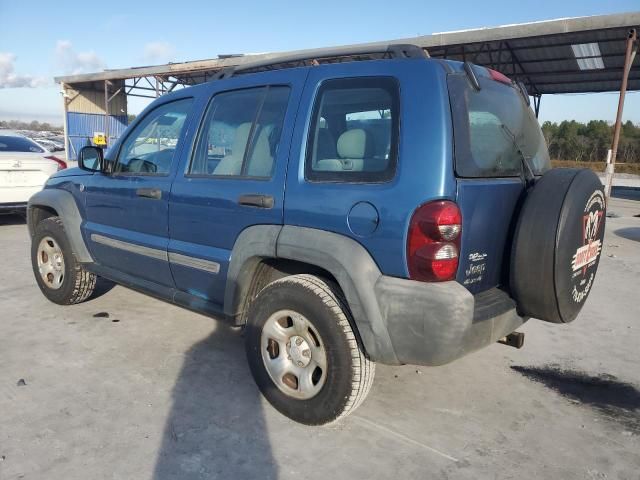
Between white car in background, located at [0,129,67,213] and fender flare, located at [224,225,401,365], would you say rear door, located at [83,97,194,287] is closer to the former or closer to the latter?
fender flare, located at [224,225,401,365]

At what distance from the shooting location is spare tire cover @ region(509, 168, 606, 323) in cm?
250

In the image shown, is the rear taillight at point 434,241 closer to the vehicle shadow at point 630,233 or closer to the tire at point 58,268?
the tire at point 58,268

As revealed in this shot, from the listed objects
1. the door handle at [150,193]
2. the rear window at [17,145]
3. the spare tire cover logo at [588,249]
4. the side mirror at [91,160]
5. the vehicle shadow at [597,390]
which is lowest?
the vehicle shadow at [597,390]

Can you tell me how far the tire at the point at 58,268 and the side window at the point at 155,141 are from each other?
984 mm

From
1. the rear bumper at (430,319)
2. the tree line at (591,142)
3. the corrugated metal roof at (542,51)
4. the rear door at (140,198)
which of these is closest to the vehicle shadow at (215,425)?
the rear door at (140,198)

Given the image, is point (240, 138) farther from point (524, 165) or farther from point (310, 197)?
point (524, 165)

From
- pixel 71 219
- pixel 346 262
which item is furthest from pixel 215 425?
pixel 71 219

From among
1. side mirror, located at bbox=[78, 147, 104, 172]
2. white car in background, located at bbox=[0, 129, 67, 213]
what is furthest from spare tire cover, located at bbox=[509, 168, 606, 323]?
white car in background, located at bbox=[0, 129, 67, 213]

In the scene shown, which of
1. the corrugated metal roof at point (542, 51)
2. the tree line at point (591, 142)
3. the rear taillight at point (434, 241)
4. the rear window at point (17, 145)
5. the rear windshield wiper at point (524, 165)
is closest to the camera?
the rear taillight at point (434, 241)

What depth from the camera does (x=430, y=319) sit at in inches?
91.4

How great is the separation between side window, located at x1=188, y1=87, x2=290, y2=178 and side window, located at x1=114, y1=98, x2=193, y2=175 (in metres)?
0.29

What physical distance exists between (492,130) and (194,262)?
1982 mm

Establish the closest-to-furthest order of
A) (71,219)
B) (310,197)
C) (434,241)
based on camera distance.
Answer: (434,241) < (310,197) < (71,219)

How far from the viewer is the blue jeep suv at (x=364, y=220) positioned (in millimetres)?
2369
